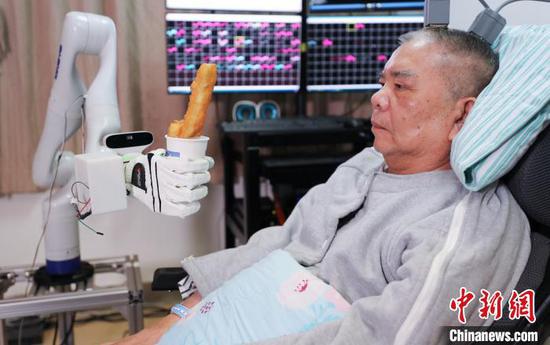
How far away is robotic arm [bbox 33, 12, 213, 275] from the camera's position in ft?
2.64

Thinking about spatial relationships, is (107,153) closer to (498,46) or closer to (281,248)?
(281,248)

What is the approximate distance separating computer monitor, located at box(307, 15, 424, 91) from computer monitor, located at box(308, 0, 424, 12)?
0.04 meters

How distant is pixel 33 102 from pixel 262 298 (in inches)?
59.3

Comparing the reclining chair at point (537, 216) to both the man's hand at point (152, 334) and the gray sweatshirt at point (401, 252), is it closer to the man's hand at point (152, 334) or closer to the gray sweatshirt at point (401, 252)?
the gray sweatshirt at point (401, 252)

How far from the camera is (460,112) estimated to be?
41.3 inches

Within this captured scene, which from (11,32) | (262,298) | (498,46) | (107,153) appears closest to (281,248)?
(262,298)

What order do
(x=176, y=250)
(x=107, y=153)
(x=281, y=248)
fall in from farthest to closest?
1. (x=176, y=250)
2. (x=281, y=248)
3. (x=107, y=153)

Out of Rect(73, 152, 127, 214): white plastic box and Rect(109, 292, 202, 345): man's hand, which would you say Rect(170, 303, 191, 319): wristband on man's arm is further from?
Rect(73, 152, 127, 214): white plastic box

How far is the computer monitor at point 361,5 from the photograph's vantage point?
2.20m

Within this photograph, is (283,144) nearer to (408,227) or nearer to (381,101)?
(381,101)

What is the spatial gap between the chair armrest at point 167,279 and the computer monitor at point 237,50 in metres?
1.01

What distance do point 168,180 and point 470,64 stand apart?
0.64 m

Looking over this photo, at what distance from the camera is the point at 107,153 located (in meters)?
0.86

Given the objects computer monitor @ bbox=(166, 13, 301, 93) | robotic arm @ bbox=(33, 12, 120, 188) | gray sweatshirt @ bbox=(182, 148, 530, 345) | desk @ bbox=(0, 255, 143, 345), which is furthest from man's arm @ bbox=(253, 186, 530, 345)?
computer monitor @ bbox=(166, 13, 301, 93)
